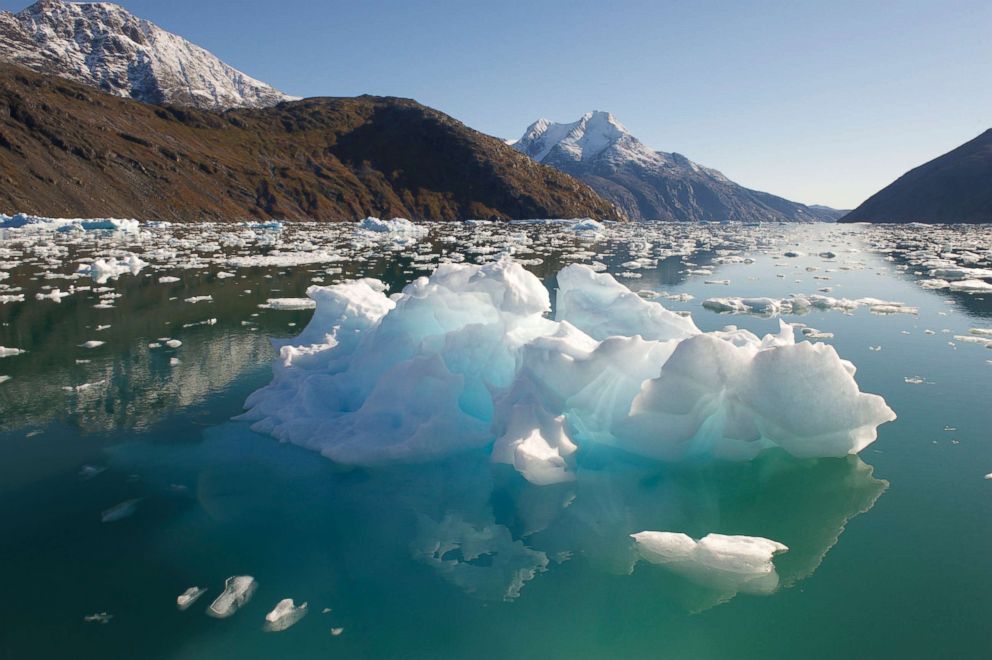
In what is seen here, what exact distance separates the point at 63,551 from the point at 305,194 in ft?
313

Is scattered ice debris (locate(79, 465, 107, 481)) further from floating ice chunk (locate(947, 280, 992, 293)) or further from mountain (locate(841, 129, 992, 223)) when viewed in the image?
→ mountain (locate(841, 129, 992, 223))

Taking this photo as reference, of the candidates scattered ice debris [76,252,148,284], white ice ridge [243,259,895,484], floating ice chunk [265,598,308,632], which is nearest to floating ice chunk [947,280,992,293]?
white ice ridge [243,259,895,484]

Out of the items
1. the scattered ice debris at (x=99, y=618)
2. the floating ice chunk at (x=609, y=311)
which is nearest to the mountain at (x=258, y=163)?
the floating ice chunk at (x=609, y=311)

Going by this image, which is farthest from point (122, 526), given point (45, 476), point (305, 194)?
point (305, 194)

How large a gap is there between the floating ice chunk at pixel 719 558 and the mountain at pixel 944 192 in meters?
136

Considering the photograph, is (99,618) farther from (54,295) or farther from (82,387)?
(54,295)

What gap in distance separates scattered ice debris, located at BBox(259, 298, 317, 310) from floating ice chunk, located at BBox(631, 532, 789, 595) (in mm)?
13056

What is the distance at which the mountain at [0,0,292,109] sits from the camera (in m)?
167

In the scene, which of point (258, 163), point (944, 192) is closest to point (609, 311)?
point (258, 163)

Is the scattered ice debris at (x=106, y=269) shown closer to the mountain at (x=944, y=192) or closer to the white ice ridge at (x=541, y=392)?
the white ice ridge at (x=541, y=392)

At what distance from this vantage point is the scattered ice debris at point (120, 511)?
5.21 meters

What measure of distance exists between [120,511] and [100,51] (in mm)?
231330

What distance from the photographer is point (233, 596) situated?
4137mm

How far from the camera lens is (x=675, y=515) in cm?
514
